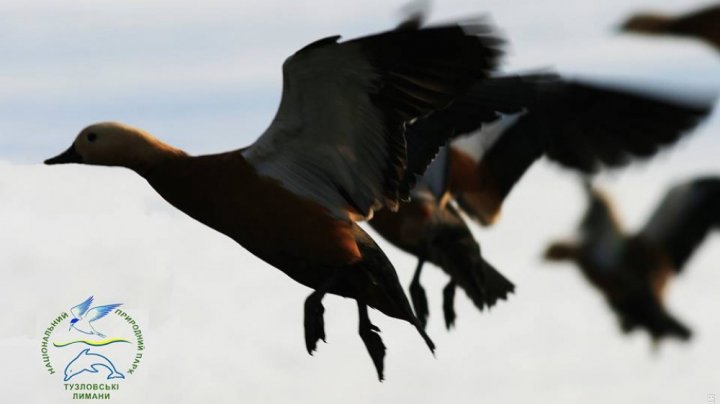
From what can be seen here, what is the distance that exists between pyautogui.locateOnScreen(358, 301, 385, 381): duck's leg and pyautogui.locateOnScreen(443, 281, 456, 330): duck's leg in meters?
2.84

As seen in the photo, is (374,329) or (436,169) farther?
(436,169)

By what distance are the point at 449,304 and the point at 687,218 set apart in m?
1.78

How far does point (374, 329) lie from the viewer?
7.66 meters

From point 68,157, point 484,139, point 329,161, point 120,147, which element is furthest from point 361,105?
point 484,139

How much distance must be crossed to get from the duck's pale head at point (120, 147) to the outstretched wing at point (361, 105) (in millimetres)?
520

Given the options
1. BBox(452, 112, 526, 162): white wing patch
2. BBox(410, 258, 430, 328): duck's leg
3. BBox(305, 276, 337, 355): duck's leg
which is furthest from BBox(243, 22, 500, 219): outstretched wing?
BBox(452, 112, 526, 162): white wing patch

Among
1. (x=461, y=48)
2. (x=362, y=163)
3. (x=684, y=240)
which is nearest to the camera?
(x=461, y=48)

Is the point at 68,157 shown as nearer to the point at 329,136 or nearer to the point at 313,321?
the point at 329,136

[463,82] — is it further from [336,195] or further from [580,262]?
[580,262]

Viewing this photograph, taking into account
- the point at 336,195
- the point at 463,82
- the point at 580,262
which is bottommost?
the point at 580,262

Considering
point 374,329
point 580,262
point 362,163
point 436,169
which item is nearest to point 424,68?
point 362,163

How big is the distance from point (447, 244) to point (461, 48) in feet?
11.4

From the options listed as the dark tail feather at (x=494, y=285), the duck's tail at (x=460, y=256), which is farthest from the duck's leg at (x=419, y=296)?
the dark tail feather at (x=494, y=285)

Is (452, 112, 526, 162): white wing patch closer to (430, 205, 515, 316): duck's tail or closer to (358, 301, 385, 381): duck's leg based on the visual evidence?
(430, 205, 515, 316): duck's tail
